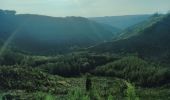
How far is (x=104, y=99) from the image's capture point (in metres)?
194

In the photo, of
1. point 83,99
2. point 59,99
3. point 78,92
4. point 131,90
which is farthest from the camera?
point 59,99

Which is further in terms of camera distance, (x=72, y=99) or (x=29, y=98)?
(x=29, y=98)

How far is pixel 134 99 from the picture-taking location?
125 m

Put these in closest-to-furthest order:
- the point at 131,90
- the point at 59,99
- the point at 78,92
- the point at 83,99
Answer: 1. the point at 131,90
2. the point at 83,99
3. the point at 78,92
4. the point at 59,99

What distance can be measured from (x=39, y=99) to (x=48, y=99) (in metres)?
27.0

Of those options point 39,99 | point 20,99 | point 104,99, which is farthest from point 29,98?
point 104,99

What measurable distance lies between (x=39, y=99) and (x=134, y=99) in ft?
205

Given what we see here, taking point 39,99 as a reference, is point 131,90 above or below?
above

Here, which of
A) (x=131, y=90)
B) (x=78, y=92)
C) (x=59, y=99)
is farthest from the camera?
(x=59, y=99)

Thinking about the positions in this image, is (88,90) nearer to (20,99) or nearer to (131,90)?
(20,99)

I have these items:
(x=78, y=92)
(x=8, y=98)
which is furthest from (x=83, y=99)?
(x=8, y=98)

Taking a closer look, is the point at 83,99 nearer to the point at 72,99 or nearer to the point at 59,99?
the point at 72,99

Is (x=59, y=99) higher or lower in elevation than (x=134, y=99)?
lower

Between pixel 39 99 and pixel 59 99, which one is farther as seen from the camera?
pixel 59 99
